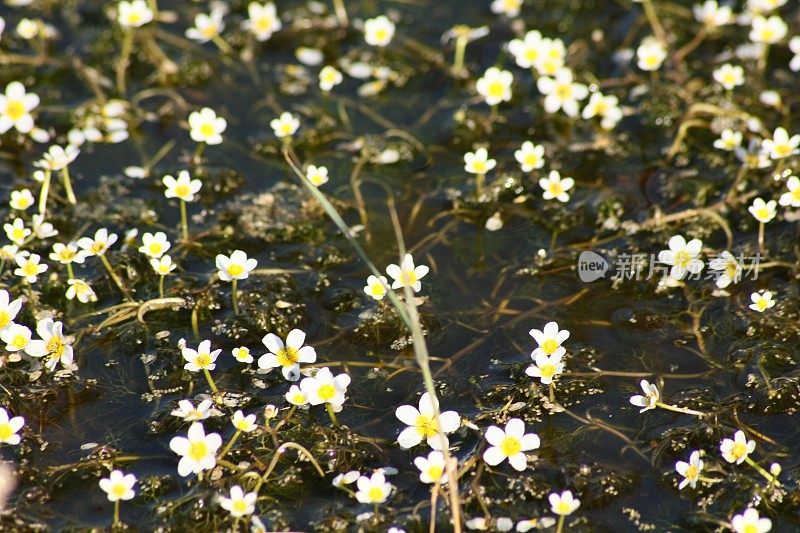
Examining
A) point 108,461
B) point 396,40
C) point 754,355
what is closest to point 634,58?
point 396,40

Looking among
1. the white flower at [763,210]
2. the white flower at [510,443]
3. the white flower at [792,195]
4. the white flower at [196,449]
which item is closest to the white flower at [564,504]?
the white flower at [510,443]

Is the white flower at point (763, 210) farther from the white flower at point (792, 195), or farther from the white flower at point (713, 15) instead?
the white flower at point (713, 15)

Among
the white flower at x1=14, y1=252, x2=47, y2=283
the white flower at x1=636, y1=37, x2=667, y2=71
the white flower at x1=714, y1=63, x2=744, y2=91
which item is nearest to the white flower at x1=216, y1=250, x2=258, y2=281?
the white flower at x1=14, y1=252, x2=47, y2=283

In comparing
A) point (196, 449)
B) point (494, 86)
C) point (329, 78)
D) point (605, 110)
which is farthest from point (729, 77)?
point (196, 449)

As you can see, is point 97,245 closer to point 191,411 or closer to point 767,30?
point 191,411

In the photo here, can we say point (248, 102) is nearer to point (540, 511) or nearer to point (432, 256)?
point (432, 256)

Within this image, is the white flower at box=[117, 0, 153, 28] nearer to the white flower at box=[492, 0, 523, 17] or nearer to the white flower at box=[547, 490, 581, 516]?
the white flower at box=[492, 0, 523, 17]
